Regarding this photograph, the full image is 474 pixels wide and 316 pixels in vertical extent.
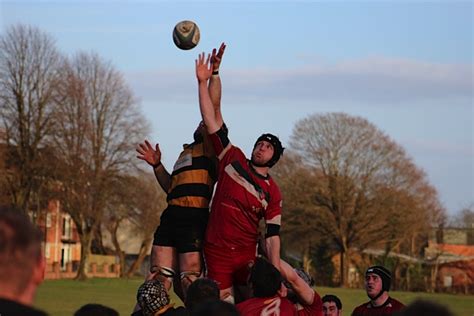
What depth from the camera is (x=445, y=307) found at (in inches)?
142

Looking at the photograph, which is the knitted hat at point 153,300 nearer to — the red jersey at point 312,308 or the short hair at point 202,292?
the short hair at point 202,292

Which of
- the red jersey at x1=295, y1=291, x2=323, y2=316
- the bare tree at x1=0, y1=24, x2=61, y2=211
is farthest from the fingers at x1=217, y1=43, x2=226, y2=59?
the bare tree at x1=0, y1=24, x2=61, y2=211

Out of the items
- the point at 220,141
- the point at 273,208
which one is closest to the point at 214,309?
the point at 273,208

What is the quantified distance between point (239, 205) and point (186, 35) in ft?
5.99

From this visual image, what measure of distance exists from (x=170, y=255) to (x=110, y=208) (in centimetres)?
5905

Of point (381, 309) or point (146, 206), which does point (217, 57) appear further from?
point (146, 206)

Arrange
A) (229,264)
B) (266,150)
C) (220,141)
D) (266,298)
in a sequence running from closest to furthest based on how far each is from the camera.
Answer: (266,298)
(266,150)
(229,264)
(220,141)

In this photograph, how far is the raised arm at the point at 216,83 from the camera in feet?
31.6

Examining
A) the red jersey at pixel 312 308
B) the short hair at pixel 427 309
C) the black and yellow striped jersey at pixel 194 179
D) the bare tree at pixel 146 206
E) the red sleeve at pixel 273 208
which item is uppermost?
the bare tree at pixel 146 206

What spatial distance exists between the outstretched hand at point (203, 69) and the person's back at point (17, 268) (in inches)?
238

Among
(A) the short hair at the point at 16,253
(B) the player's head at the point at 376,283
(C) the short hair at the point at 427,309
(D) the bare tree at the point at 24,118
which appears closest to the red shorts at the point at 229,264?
(B) the player's head at the point at 376,283

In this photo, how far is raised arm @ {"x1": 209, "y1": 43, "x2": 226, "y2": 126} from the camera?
964 cm

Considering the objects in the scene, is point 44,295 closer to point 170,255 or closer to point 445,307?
point 170,255

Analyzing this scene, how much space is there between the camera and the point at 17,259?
345 centimetres
